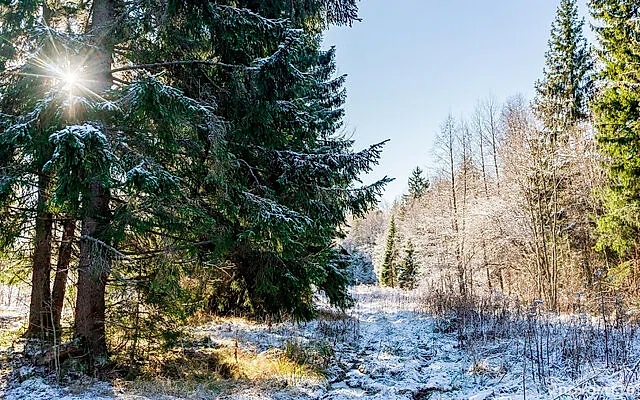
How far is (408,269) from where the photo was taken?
102ft

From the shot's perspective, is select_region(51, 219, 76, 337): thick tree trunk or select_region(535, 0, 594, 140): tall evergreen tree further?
select_region(535, 0, 594, 140): tall evergreen tree

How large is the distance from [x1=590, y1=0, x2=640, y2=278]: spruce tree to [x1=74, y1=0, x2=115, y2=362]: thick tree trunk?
437 inches

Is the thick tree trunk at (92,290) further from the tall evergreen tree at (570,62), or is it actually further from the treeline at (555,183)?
the tall evergreen tree at (570,62)

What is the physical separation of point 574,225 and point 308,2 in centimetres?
1410

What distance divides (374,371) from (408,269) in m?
25.4

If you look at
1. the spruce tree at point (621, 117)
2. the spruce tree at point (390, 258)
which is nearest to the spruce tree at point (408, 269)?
the spruce tree at point (390, 258)

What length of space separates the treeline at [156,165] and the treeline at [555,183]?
6.74 metres

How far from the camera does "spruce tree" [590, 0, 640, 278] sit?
32.9ft

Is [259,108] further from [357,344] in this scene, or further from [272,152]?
[357,344]

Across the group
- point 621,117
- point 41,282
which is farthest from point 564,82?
point 41,282

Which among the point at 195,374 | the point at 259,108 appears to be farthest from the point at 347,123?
the point at 195,374

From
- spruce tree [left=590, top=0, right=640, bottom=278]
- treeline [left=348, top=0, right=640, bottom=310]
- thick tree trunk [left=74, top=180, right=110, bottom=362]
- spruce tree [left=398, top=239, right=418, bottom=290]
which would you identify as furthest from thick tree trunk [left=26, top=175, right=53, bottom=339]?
spruce tree [left=398, top=239, right=418, bottom=290]

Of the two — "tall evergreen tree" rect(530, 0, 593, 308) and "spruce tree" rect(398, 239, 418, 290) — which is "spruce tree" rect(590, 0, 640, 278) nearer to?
"tall evergreen tree" rect(530, 0, 593, 308)

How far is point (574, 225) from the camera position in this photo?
15945 mm
